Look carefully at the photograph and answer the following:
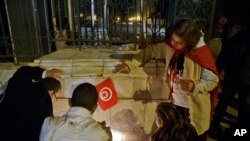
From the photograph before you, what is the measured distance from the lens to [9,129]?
8.61 feet

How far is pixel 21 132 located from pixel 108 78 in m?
1.64

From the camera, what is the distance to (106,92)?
404 cm

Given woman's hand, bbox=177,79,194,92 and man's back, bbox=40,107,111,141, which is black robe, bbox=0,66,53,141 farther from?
woman's hand, bbox=177,79,194,92

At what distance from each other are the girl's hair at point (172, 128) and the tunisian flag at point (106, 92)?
1264 millimetres

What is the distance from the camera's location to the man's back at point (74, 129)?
2.28 metres

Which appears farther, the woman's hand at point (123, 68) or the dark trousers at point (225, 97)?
the dark trousers at point (225, 97)

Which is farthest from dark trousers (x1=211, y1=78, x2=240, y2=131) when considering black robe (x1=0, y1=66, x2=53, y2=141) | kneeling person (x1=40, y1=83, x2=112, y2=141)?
black robe (x1=0, y1=66, x2=53, y2=141)

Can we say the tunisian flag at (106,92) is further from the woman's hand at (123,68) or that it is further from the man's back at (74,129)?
the man's back at (74,129)

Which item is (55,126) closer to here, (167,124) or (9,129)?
(9,129)

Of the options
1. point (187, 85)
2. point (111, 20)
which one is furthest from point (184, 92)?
point (111, 20)

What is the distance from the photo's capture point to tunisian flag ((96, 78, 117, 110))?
401 centimetres

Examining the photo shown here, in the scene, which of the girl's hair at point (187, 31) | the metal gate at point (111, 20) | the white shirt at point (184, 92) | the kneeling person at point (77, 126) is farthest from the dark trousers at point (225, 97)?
the kneeling person at point (77, 126)

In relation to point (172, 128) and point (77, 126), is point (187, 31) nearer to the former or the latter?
point (172, 128)

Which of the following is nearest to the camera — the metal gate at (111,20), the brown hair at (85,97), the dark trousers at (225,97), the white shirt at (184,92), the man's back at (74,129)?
the man's back at (74,129)
